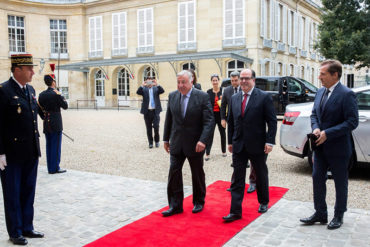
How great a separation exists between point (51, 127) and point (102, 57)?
27379 millimetres

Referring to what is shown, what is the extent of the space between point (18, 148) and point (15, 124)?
0.81 feet

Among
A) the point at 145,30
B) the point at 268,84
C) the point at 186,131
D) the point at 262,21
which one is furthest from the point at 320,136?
the point at 145,30

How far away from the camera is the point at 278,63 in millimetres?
29938

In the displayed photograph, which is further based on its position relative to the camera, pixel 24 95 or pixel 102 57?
pixel 102 57

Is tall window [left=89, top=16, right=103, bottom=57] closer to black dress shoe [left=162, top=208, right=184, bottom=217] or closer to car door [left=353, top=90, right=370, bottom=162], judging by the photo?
car door [left=353, top=90, right=370, bottom=162]

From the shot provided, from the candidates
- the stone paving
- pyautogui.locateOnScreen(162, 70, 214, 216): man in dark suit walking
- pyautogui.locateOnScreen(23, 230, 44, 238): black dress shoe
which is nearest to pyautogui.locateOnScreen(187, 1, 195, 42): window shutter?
the stone paving

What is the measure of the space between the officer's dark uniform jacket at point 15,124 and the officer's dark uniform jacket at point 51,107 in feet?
10.3

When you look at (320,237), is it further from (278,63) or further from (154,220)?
(278,63)

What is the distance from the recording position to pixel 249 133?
4.70m

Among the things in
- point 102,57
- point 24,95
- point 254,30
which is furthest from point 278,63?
point 24,95

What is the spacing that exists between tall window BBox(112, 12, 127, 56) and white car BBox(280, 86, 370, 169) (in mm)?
26696

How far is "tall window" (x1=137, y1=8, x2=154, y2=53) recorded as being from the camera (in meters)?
30.6

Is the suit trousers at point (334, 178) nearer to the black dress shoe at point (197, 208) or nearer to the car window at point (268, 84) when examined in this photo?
the black dress shoe at point (197, 208)

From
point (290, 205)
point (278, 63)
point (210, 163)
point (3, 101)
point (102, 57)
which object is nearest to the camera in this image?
point (3, 101)
